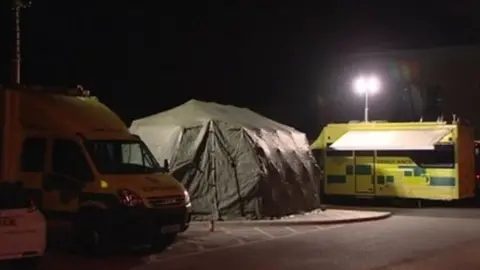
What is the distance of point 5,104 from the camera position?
1545 centimetres

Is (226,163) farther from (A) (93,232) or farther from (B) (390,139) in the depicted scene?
(B) (390,139)

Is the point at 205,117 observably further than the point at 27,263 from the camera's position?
Yes

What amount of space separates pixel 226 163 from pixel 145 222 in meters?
6.62

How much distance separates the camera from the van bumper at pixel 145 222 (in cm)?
1439

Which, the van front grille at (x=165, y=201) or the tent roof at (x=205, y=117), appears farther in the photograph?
the tent roof at (x=205, y=117)

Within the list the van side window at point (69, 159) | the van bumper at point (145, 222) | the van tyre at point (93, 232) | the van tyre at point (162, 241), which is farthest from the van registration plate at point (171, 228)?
the van side window at point (69, 159)

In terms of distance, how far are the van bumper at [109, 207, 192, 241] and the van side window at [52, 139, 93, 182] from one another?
3.96 feet

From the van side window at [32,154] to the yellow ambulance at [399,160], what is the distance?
1282 centimetres

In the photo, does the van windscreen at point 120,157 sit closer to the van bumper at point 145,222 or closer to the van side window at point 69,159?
the van side window at point 69,159

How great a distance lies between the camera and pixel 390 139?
25.5 metres

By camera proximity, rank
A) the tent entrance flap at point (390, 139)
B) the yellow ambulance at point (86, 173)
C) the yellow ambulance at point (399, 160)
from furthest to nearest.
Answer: the tent entrance flap at point (390, 139) < the yellow ambulance at point (399, 160) < the yellow ambulance at point (86, 173)

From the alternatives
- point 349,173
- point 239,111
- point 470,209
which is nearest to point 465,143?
point 470,209

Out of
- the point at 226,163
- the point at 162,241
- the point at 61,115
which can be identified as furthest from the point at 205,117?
the point at 162,241

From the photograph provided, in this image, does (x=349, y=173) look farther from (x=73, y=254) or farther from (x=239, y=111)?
(x=73, y=254)
